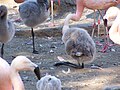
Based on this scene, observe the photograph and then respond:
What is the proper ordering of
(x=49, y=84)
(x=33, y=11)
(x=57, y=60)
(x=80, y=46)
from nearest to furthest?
(x=49, y=84) → (x=80, y=46) → (x=57, y=60) → (x=33, y=11)

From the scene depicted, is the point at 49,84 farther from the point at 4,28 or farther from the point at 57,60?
the point at 57,60

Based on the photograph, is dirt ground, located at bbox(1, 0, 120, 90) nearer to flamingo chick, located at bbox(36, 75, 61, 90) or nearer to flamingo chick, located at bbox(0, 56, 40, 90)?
flamingo chick, located at bbox(36, 75, 61, 90)

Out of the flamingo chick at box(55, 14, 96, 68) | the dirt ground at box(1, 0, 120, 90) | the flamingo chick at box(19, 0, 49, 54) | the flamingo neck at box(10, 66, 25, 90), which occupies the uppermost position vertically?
the flamingo chick at box(19, 0, 49, 54)

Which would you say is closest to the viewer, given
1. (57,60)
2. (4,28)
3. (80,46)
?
(80,46)

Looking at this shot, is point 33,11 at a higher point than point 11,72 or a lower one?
higher

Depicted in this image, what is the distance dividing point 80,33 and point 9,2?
5.49 meters

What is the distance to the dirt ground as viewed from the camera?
5.11 metres

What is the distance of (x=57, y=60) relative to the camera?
6.17 metres

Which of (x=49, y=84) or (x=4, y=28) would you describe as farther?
(x=4, y=28)

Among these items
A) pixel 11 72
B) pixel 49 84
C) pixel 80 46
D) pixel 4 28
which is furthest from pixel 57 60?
pixel 11 72


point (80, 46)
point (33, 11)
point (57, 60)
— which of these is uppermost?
point (33, 11)

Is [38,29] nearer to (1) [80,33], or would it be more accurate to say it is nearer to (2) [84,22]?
(2) [84,22]

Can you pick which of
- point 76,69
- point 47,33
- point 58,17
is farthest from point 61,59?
point 58,17

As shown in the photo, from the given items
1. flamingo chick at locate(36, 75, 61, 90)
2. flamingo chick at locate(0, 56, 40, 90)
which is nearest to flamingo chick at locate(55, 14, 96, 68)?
flamingo chick at locate(36, 75, 61, 90)
